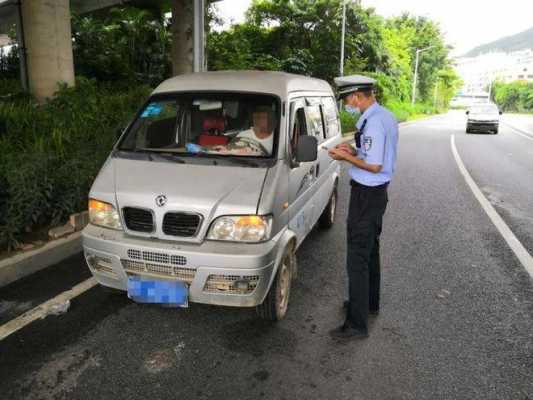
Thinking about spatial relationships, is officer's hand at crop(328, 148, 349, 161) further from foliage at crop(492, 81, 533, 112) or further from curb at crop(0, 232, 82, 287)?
foliage at crop(492, 81, 533, 112)

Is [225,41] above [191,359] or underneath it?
above

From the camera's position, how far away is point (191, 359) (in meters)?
3.14

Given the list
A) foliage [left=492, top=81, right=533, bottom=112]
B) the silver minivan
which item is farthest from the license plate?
foliage [left=492, top=81, right=533, bottom=112]

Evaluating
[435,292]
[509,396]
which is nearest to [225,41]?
[435,292]

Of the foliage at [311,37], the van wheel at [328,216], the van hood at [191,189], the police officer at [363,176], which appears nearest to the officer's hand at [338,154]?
the police officer at [363,176]

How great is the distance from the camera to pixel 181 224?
3.24m

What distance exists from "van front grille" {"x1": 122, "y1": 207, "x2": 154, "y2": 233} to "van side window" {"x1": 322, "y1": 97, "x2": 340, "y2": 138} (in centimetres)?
282

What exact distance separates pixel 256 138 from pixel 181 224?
112 centimetres

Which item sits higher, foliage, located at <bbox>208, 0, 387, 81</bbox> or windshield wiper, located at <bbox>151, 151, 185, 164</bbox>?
foliage, located at <bbox>208, 0, 387, 81</bbox>

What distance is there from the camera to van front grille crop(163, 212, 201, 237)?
127 inches

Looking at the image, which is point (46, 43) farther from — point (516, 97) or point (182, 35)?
point (516, 97)

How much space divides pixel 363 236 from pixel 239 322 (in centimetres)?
117

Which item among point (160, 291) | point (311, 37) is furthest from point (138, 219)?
point (311, 37)

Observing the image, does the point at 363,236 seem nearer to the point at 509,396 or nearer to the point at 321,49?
the point at 509,396
